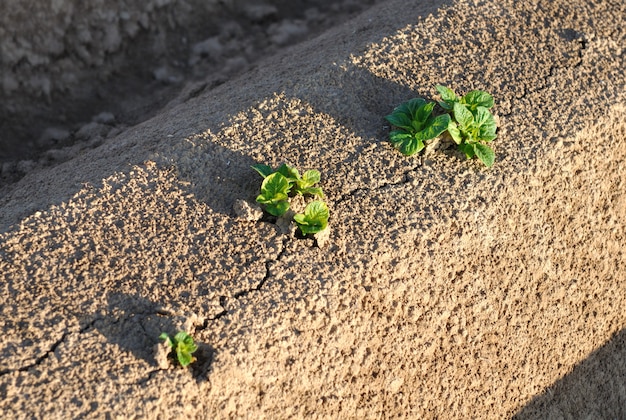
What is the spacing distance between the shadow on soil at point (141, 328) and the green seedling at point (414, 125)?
1.14m

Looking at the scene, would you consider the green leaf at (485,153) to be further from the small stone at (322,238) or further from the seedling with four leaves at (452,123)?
the small stone at (322,238)

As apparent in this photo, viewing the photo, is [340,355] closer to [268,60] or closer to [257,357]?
[257,357]

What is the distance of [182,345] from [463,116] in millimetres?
1453

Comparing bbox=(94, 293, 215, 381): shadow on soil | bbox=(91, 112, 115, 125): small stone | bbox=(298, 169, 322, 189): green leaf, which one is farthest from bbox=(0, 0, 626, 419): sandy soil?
bbox=(91, 112, 115, 125): small stone

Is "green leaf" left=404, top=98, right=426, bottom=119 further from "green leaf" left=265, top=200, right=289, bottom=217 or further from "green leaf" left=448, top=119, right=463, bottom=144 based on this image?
"green leaf" left=265, top=200, right=289, bottom=217

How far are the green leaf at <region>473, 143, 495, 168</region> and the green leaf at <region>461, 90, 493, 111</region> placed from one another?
7.5 inches

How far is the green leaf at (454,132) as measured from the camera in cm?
297

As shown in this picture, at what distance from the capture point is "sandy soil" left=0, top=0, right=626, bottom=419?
8.04ft

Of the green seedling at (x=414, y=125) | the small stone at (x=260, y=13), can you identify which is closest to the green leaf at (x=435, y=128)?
the green seedling at (x=414, y=125)

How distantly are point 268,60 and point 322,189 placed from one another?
140 centimetres

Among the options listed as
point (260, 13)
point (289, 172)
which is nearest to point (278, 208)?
point (289, 172)

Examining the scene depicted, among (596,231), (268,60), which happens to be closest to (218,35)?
(268,60)

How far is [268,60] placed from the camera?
13.2 feet

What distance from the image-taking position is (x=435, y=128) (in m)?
2.93
